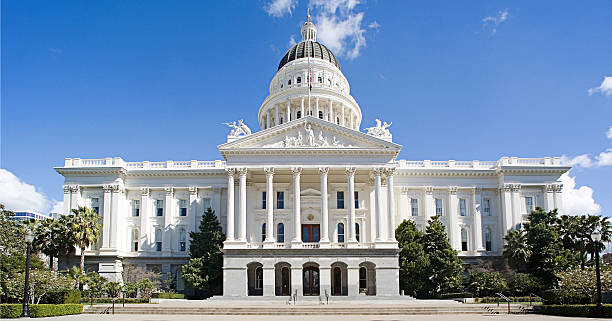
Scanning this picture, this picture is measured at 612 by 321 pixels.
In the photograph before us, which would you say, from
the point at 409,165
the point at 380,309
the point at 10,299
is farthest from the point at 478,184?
the point at 10,299

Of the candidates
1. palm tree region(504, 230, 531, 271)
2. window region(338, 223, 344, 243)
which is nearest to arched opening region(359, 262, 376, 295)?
window region(338, 223, 344, 243)

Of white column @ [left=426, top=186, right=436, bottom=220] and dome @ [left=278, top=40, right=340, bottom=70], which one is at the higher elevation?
dome @ [left=278, top=40, right=340, bottom=70]

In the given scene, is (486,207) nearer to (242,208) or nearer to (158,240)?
(242,208)

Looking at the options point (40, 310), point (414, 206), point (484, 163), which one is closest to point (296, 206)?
point (414, 206)

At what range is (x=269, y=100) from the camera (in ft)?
252

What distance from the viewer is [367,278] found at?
53.1 metres

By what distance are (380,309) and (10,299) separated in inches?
1053

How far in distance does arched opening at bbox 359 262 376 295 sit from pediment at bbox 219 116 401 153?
38.0ft

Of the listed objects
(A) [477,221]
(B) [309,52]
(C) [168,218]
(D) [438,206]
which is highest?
(B) [309,52]

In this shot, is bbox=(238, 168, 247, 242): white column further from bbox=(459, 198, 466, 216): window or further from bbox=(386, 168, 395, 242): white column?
bbox=(459, 198, 466, 216): window

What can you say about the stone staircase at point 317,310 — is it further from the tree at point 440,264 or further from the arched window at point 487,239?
the arched window at point 487,239

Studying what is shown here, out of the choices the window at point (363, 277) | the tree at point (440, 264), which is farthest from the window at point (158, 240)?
the tree at point (440, 264)

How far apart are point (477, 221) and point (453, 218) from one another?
2648 millimetres

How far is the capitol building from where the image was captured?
164 feet
